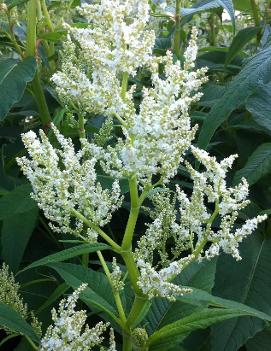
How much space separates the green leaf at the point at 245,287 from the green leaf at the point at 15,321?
549mm

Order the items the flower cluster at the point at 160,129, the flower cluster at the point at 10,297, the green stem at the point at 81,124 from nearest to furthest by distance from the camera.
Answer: the flower cluster at the point at 160,129
the flower cluster at the point at 10,297
the green stem at the point at 81,124

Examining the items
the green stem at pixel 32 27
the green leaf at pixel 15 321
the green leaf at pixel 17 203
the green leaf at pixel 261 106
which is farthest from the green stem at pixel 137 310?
the green stem at pixel 32 27

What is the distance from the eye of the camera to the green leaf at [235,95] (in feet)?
4.88

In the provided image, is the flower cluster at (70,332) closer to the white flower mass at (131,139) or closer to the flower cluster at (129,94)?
the white flower mass at (131,139)

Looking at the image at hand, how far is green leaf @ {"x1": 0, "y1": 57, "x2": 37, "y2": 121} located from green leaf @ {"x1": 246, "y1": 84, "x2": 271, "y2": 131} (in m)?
0.81

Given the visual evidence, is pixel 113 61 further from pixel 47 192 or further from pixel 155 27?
pixel 155 27

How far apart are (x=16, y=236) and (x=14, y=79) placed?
550 millimetres

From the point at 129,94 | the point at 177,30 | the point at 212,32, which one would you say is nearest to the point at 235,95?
the point at 129,94

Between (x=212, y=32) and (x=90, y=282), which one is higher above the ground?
(x=212, y=32)

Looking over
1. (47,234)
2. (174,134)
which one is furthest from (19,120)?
(174,134)

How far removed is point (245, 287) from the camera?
186 centimetres

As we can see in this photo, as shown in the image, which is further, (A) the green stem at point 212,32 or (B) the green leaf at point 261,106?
(A) the green stem at point 212,32

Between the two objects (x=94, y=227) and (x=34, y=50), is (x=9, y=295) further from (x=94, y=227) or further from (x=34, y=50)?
(x=34, y=50)

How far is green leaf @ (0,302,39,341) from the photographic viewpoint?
1419 mm
